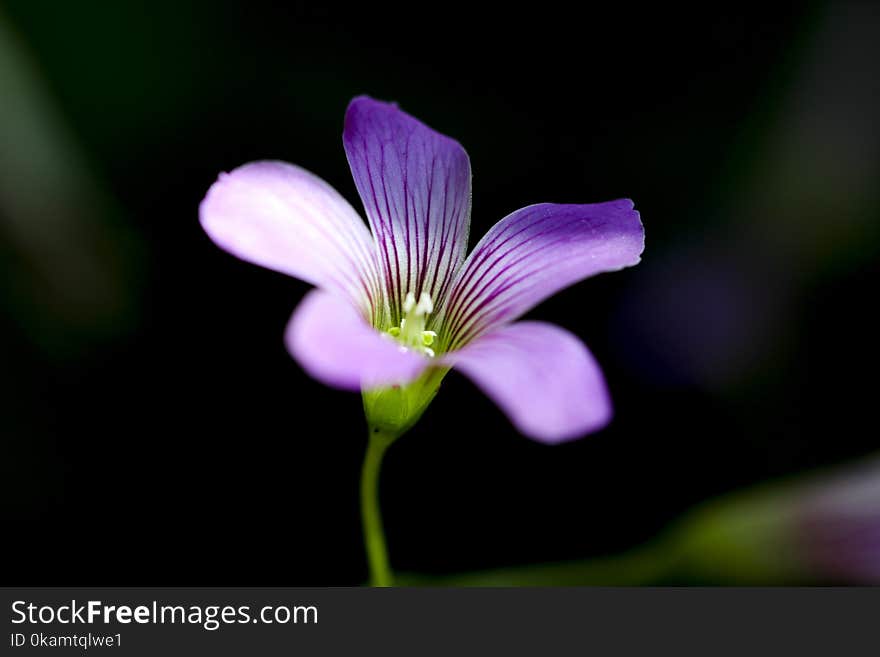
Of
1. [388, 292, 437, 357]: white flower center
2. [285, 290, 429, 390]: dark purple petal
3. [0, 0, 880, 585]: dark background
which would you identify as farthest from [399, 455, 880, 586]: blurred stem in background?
[285, 290, 429, 390]: dark purple petal

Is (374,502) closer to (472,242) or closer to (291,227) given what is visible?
(291,227)

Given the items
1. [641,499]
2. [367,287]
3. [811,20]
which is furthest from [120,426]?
[811,20]

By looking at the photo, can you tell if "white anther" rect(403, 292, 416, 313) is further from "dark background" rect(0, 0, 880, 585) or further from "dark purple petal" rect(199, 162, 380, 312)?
"dark background" rect(0, 0, 880, 585)

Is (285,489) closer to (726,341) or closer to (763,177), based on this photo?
(726,341)

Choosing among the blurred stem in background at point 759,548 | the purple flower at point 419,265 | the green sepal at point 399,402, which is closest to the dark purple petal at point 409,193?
the purple flower at point 419,265

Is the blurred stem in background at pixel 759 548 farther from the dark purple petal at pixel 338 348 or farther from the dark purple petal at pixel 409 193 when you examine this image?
the dark purple petal at pixel 338 348
